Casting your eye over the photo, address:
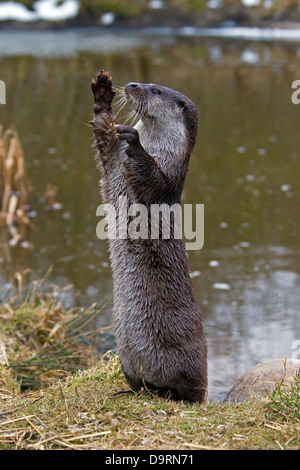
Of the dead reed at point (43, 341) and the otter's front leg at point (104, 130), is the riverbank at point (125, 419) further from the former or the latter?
the otter's front leg at point (104, 130)

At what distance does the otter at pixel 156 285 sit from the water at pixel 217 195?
0.83m

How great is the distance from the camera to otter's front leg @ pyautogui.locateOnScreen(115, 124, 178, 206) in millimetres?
3737

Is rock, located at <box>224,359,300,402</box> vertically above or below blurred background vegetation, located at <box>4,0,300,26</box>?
below

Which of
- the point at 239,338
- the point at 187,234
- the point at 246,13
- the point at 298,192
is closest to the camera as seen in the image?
the point at 239,338

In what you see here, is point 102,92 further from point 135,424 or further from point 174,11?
point 174,11

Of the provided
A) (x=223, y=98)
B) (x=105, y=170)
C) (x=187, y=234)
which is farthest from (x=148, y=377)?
(x=223, y=98)

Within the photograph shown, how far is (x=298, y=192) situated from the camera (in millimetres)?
10398

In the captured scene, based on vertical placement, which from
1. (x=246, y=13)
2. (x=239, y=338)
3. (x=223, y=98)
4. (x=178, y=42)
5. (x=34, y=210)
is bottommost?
(x=239, y=338)

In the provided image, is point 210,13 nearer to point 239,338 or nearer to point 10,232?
point 10,232

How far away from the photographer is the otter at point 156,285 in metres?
3.92

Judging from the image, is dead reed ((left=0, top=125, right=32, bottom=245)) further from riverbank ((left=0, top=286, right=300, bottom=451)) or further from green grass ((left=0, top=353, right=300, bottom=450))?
green grass ((left=0, top=353, right=300, bottom=450))

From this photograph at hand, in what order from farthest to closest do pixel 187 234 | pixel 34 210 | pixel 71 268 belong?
pixel 34 210 → pixel 187 234 → pixel 71 268

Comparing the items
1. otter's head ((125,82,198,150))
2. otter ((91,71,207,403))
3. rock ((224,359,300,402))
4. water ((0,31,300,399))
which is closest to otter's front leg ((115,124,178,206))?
otter ((91,71,207,403))

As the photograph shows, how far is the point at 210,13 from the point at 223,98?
2198 cm
